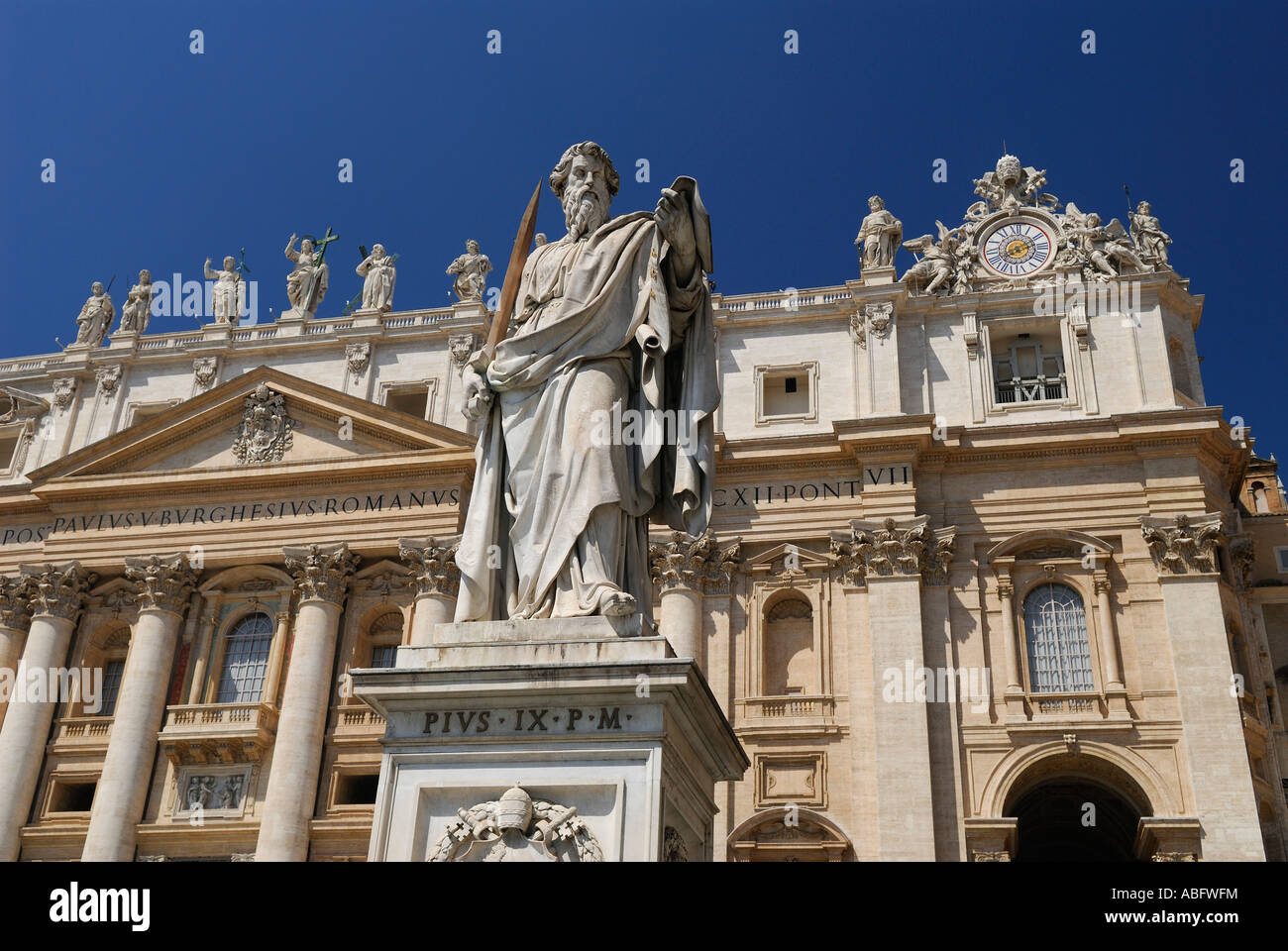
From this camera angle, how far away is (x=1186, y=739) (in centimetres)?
2738

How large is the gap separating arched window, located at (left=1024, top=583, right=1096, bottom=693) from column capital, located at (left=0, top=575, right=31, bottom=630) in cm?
2465

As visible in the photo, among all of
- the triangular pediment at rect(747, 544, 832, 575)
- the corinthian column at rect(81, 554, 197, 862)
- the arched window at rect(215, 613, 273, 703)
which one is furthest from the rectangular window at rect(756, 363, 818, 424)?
the corinthian column at rect(81, 554, 197, 862)

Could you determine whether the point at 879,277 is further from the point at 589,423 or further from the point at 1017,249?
the point at 589,423

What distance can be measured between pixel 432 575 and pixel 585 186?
25106 millimetres

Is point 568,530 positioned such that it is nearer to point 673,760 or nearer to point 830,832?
point 673,760

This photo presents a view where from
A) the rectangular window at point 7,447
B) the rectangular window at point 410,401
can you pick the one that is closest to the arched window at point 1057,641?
the rectangular window at point 410,401

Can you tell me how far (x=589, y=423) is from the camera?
664 cm

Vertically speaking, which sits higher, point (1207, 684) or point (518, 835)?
point (1207, 684)

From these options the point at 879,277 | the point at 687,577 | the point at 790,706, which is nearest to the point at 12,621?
the point at 687,577

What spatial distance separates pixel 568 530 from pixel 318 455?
29.2 metres

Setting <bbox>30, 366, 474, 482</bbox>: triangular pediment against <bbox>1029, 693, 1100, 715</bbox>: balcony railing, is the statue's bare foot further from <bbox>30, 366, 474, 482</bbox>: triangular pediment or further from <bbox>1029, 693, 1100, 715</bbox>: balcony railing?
<bbox>30, 366, 474, 482</bbox>: triangular pediment

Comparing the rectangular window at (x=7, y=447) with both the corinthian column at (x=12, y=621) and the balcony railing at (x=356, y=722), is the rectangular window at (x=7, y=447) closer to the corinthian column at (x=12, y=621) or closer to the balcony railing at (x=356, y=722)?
the corinthian column at (x=12, y=621)

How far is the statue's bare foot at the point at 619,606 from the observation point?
19.8 ft
